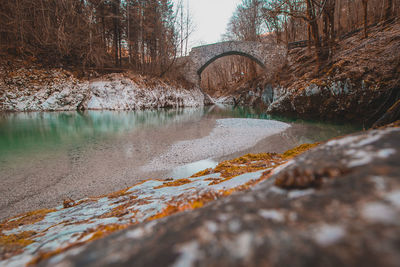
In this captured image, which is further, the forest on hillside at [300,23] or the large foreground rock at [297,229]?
the forest on hillside at [300,23]

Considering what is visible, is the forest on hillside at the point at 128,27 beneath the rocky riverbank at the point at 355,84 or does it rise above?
above

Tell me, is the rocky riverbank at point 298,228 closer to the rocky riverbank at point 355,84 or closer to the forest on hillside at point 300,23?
the forest on hillside at point 300,23

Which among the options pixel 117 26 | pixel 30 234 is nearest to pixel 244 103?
pixel 117 26

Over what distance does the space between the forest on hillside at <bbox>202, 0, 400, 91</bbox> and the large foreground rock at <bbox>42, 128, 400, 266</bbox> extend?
10.8 feet

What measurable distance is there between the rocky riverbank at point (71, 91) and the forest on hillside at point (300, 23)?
451 inches

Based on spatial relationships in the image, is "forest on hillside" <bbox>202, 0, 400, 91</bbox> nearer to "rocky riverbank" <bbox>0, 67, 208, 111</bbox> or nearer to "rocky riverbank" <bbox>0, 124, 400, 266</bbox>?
"rocky riverbank" <bbox>0, 124, 400, 266</bbox>

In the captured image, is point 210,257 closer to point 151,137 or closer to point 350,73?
point 151,137

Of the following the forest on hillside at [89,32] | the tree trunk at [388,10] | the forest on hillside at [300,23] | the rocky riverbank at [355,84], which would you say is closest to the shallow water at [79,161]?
the rocky riverbank at [355,84]

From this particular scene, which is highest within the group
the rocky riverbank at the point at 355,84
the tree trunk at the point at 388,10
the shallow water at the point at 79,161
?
the tree trunk at the point at 388,10

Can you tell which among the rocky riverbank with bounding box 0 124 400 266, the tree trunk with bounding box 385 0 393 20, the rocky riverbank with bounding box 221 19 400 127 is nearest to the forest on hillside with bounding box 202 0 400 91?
the tree trunk with bounding box 385 0 393 20

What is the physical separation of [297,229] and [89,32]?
1840 centimetres

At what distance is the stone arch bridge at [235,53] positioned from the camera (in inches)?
766

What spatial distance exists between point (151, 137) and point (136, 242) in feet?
18.0

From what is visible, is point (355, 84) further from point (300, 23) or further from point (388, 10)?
point (300, 23)
